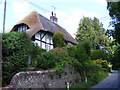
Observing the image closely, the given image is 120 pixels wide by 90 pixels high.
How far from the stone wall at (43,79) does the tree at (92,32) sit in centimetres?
2510

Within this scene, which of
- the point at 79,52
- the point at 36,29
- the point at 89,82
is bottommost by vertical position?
the point at 89,82

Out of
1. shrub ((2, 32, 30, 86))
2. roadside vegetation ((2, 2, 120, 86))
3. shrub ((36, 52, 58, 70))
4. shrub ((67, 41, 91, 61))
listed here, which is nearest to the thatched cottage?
roadside vegetation ((2, 2, 120, 86))

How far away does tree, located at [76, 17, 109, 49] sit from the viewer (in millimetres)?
35500

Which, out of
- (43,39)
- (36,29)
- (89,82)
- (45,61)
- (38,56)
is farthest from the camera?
(43,39)

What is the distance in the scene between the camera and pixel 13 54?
303 inches

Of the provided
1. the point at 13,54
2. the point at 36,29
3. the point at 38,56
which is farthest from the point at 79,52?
the point at 36,29

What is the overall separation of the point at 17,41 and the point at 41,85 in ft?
9.20

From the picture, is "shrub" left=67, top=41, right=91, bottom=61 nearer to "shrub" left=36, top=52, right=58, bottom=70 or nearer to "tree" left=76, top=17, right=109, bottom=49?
"shrub" left=36, top=52, right=58, bottom=70

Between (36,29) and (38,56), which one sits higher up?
(36,29)

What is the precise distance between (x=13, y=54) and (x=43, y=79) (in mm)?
2159

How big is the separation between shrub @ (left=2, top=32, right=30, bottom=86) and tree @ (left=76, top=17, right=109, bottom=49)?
27763 mm

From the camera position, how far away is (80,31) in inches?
1433

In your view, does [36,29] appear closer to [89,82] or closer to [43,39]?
[43,39]

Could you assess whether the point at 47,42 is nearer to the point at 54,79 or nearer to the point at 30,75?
the point at 54,79
